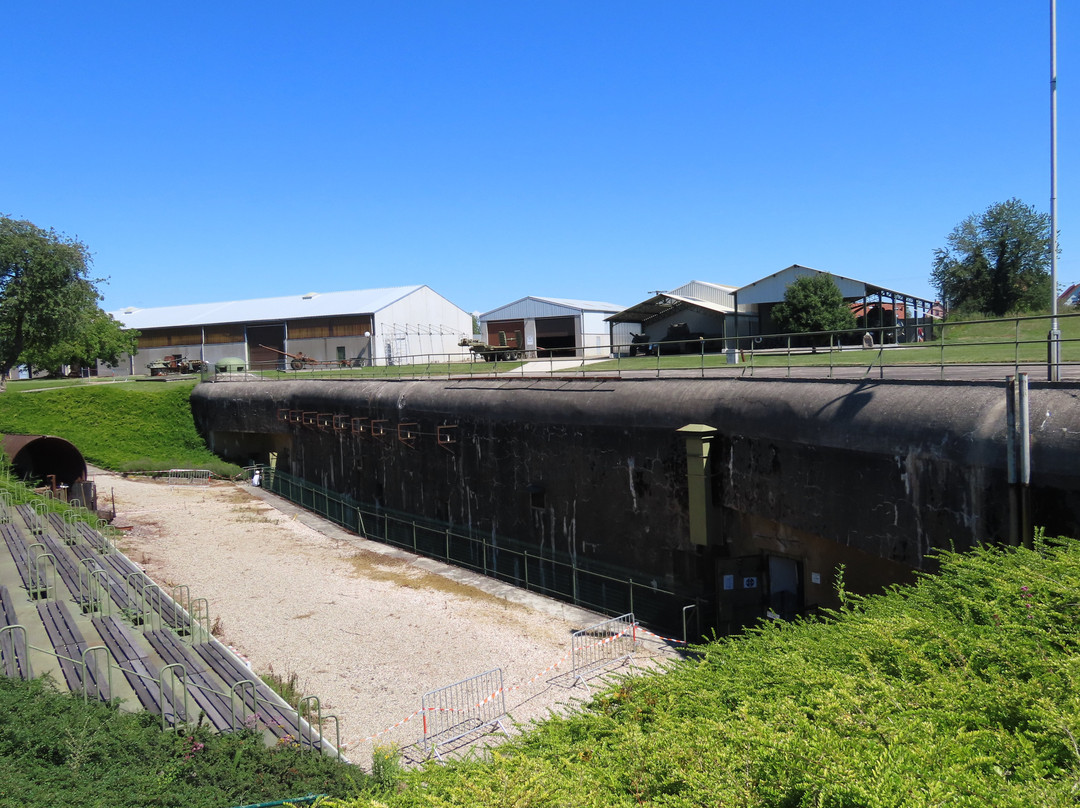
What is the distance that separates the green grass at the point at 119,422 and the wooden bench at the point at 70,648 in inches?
1055

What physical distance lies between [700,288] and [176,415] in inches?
1151

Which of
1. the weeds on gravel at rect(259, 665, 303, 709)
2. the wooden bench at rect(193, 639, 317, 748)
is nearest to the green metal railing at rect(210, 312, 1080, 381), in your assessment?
the weeds on gravel at rect(259, 665, 303, 709)

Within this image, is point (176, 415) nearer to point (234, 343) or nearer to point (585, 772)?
point (234, 343)

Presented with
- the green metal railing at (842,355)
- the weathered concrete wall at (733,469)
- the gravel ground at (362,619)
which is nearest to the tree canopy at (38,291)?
the green metal railing at (842,355)

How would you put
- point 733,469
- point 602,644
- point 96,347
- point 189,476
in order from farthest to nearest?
point 96,347
point 189,476
point 733,469
point 602,644

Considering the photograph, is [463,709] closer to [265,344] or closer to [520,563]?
[520,563]

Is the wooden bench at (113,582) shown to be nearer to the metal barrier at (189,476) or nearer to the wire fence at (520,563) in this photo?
the wire fence at (520,563)

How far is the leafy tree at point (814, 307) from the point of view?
29.7m

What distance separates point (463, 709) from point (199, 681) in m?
4.50

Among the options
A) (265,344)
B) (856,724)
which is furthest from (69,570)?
(265,344)

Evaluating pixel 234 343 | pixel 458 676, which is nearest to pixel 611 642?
pixel 458 676

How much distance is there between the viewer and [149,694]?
1167cm

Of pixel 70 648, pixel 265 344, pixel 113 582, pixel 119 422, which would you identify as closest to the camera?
pixel 70 648

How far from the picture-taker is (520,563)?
23406 millimetres
